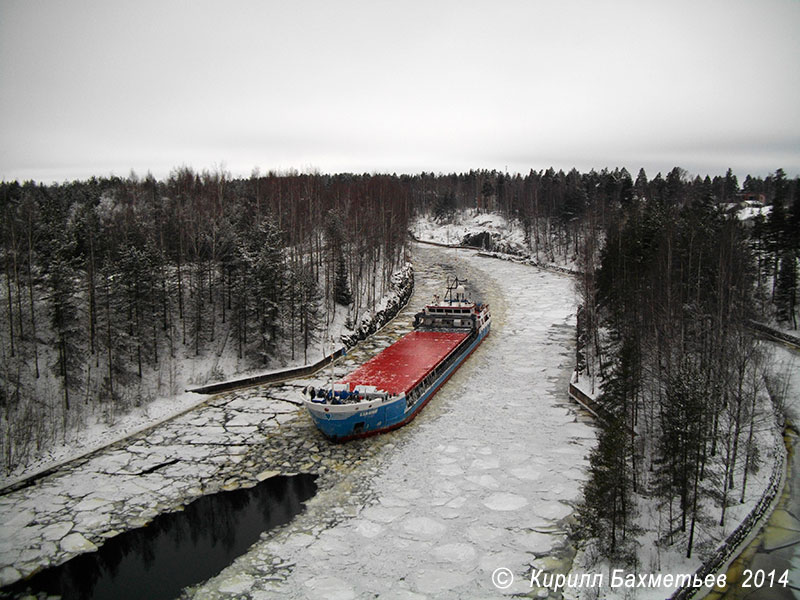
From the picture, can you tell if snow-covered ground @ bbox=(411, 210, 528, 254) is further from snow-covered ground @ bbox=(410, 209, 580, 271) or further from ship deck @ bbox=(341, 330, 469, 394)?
ship deck @ bbox=(341, 330, 469, 394)

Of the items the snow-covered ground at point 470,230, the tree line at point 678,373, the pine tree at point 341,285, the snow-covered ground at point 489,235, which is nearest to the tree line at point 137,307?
the pine tree at point 341,285

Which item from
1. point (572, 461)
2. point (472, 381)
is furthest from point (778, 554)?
point (472, 381)

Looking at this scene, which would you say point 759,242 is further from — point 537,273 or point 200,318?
point 200,318

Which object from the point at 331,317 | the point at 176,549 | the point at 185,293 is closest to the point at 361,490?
the point at 176,549

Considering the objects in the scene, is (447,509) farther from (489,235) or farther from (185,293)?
(489,235)

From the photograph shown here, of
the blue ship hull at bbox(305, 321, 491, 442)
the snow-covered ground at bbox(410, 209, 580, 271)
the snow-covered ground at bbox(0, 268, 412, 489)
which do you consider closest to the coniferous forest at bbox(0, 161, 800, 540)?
the snow-covered ground at bbox(0, 268, 412, 489)
